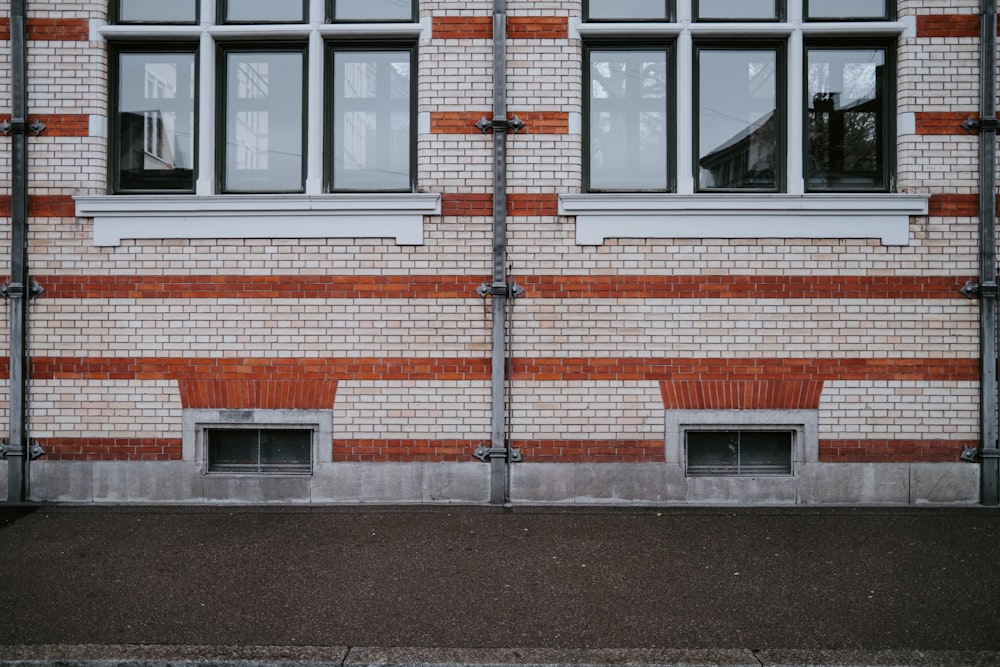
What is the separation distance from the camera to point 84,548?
5133 millimetres

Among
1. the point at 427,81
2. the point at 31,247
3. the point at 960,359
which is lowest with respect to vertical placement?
the point at 960,359

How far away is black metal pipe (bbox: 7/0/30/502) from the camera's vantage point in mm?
6168

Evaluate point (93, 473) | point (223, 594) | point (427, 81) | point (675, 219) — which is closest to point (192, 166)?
point (427, 81)

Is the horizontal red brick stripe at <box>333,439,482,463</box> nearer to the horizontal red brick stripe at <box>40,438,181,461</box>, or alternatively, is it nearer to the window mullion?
the horizontal red brick stripe at <box>40,438,181,461</box>

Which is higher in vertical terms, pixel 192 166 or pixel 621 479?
pixel 192 166

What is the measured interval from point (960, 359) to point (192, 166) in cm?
688

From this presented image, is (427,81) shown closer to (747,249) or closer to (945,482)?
(747,249)

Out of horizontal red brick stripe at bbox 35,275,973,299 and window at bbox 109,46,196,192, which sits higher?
window at bbox 109,46,196,192

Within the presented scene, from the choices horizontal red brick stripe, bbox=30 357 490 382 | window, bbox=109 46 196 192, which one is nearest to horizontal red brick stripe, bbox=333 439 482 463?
horizontal red brick stripe, bbox=30 357 490 382

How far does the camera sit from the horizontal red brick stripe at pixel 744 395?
20.4 feet

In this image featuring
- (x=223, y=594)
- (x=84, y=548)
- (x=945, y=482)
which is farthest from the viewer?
(x=945, y=482)

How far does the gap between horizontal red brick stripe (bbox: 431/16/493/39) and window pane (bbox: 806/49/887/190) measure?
286 cm

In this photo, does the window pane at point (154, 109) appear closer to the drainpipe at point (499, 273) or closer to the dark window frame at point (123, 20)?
the dark window frame at point (123, 20)

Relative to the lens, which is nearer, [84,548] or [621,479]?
[84,548]
